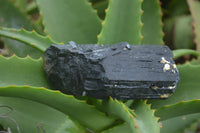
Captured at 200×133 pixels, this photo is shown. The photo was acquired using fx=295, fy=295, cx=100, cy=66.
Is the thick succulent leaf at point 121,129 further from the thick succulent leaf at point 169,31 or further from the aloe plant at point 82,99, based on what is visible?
the thick succulent leaf at point 169,31

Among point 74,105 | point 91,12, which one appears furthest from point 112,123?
point 91,12

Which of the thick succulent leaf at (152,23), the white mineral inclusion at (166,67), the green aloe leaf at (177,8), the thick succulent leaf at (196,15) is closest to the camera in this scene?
the white mineral inclusion at (166,67)

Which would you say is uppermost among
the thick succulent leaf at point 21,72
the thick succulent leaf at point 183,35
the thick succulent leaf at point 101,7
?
the thick succulent leaf at point 101,7

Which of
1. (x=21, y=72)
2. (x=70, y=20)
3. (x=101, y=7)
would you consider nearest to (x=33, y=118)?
(x=21, y=72)

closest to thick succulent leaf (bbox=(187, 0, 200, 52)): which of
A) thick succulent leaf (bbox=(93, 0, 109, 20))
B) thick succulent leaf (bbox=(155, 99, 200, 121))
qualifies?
thick succulent leaf (bbox=(93, 0, 109, 20))

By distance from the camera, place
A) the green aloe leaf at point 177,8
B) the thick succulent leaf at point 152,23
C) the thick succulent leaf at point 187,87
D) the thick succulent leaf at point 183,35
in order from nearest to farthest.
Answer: the thick succulent leaf at point 187,87 → the thick succulent leaf at point 152,23 → the thick succulent leaf at point 183,35 → the green aloe leaf at point 177,8

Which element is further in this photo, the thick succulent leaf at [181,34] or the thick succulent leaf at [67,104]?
the thick succulent leaf at [181,34]

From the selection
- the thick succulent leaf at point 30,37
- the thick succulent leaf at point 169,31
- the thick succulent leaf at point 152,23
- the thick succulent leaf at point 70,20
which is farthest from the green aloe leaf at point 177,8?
A: the thick succulent leaf at point 30,37

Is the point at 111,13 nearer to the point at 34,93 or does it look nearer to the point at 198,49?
the point at 34,93
